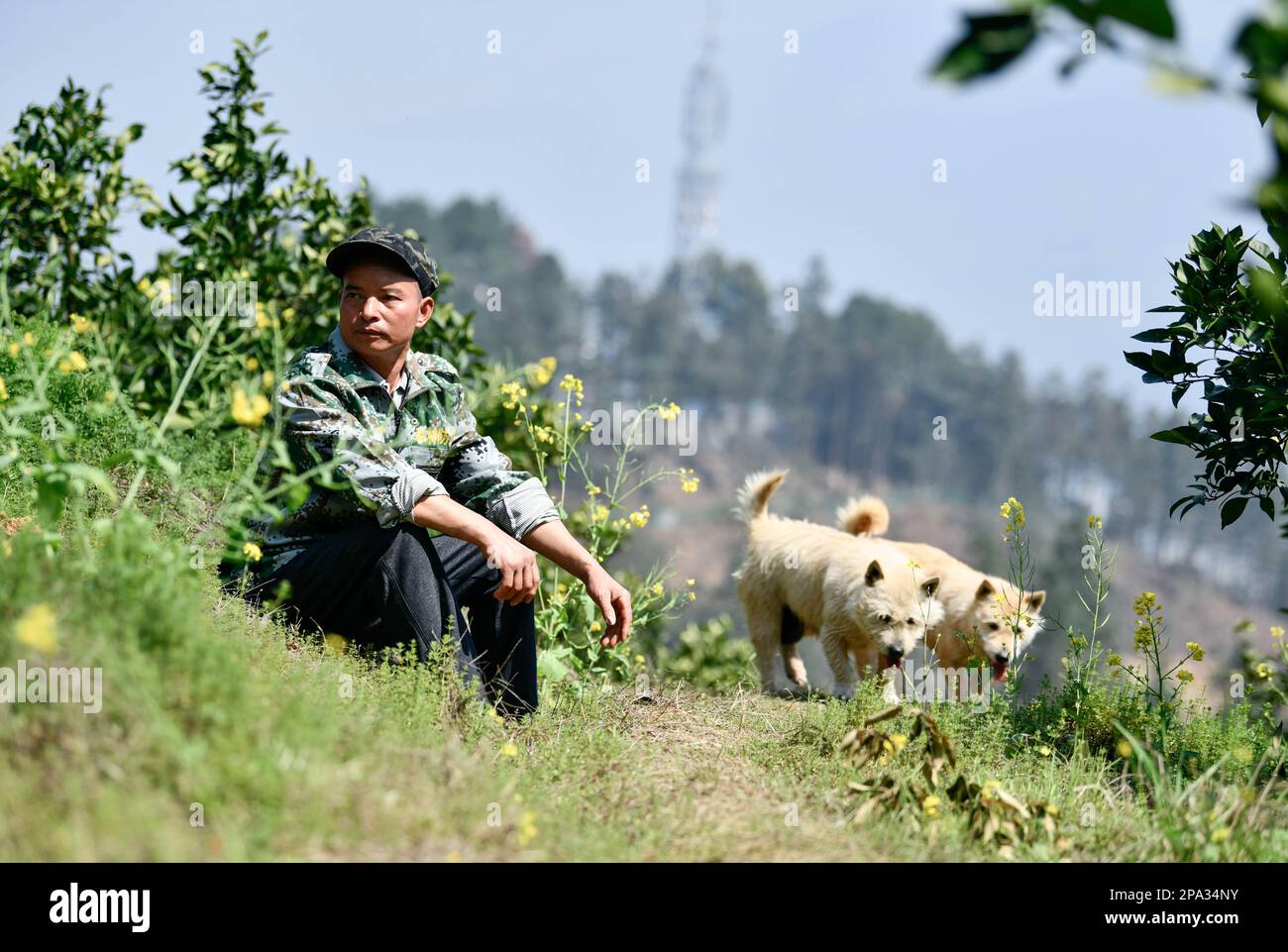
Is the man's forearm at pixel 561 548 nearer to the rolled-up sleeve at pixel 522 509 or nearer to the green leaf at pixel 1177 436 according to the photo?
the rolled-up sleeve at pixel 522 509

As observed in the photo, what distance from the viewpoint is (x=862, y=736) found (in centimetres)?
423

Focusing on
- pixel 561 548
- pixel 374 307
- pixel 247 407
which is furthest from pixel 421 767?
pixel 374 307

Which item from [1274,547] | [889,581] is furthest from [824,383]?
[889,581]

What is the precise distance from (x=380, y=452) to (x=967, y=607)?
400 centimetres

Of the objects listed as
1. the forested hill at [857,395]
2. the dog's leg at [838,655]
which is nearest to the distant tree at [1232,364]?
the dog's leg at [838,655]

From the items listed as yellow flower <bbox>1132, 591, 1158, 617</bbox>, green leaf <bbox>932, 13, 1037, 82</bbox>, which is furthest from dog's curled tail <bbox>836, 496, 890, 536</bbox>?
green leaf <bbox>932, 13, 1037, 82</bbox>

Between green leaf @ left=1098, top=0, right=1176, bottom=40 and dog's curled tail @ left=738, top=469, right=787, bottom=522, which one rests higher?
green leaf @ left=1098, top=0, right=1176, bottom=40

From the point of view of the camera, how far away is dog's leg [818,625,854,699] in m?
6.92

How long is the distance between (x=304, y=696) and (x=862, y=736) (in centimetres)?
207

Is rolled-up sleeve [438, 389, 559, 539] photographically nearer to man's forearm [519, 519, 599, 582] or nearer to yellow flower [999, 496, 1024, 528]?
man's forearm [519, 519, 599, 582]

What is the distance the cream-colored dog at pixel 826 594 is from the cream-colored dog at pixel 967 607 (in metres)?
0.19

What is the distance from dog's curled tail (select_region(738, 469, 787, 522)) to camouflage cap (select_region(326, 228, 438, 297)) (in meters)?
3.27
